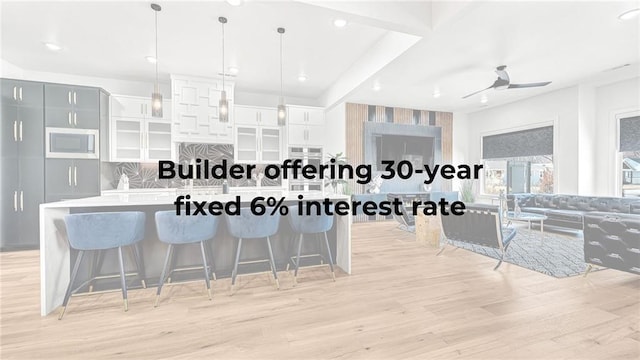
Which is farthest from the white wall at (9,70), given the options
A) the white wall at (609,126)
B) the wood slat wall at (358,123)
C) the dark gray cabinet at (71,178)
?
the white wall at (609,126)

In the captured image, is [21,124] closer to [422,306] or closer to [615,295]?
[422,306]

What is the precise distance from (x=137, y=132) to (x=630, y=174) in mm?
9518

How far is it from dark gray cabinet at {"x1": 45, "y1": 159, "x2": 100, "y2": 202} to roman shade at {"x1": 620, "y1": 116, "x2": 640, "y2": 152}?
31.4 ft

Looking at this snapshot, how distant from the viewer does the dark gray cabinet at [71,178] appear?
433 cm

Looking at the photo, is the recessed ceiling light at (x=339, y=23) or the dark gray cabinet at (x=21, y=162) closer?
the recessed ceiling light at (x=339, y=23)

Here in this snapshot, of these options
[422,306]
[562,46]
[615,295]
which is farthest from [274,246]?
[562,46]

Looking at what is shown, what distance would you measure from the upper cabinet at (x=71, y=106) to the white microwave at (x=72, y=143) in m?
0.10

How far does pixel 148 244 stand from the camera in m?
2.86

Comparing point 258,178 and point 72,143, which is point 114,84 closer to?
point 72,143

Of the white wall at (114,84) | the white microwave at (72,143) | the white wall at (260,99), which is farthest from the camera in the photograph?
the white wall at (260,99)

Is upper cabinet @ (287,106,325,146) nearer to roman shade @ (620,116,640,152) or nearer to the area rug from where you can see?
the area rug

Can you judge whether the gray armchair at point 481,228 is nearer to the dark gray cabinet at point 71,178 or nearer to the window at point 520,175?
the window at point 520,175

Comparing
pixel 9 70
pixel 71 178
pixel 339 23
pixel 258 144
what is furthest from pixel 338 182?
pixel 9 70

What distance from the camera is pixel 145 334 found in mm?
2018
